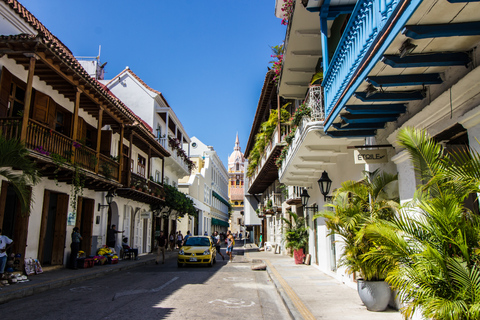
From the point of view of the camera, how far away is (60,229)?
15.2 meters

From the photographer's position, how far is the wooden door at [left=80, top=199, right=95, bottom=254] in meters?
17.4

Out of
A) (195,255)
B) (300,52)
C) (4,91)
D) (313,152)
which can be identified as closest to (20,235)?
(4,91)

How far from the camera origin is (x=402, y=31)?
4.09m

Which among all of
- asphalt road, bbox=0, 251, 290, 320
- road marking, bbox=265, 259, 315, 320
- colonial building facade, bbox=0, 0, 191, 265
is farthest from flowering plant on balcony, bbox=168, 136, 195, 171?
road marking, bbox=265, 259, 315, 320

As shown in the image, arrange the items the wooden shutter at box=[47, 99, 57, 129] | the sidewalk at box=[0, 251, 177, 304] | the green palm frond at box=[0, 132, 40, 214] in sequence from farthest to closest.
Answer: the wooden shutter at box=[47, 99, 57, 129] → the sidewalk at box=[0, 251, 177, 304] → the green palm frond at box=[0, 132, 40, 214]

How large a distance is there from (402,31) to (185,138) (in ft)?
109

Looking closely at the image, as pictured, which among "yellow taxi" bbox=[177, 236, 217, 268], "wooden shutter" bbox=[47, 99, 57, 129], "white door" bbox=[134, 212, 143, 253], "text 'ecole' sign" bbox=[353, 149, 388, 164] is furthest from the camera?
"white door" bbox=[134, 212, 143, 253]

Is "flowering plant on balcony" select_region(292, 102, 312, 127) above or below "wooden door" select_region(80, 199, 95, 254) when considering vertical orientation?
above

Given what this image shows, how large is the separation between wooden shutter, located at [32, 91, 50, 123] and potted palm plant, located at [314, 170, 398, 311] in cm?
1051

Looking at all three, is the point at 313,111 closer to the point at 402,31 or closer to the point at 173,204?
the point at 402,31

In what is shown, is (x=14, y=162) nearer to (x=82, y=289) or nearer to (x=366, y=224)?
(x=82, y=289)

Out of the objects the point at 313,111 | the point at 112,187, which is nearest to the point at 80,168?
the point at 112,187

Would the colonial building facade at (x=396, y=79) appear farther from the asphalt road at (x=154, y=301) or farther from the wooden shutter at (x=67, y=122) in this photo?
the wooden shutter at (x=67, y=122)

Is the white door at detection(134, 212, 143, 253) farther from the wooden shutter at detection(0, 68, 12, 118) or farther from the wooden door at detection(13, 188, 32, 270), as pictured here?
the wooden shutter at detection(0, 68, 12, 118)
